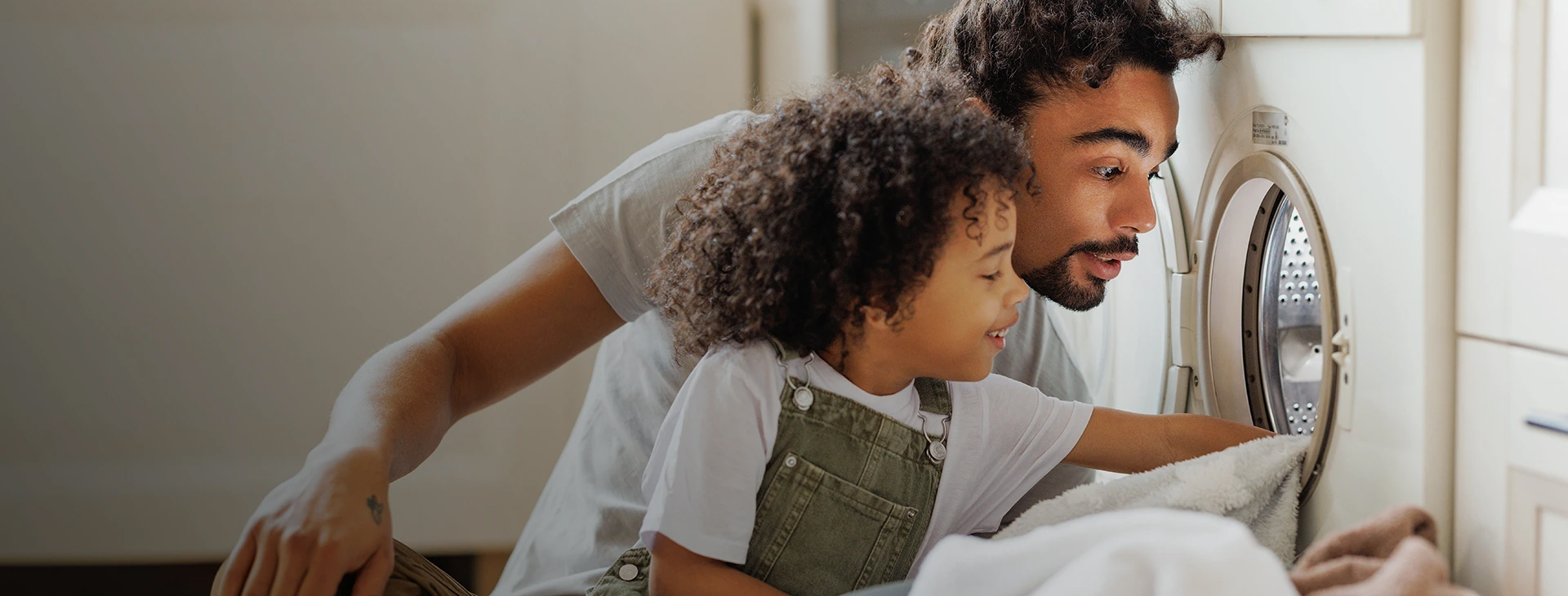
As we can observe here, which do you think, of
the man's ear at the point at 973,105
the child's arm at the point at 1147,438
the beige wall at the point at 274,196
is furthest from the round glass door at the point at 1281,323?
the beige wall at the point at 274,196

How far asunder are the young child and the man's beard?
0.56 feet

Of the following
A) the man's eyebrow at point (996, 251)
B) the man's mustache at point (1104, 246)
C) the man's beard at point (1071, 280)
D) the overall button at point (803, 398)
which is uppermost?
the man's eyebrow at point (996, 251)

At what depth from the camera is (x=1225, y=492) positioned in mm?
764

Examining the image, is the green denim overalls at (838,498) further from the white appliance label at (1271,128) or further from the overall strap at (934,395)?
the white appliance label at (1271,128)

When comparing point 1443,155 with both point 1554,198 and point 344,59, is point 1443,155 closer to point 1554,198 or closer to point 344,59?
point 1554,198

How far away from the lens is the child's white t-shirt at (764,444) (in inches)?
29.6

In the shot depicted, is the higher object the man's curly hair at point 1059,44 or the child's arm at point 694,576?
the man's curly hair at point 1059,44

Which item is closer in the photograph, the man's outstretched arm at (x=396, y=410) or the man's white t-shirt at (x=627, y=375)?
the man's outstretched arm at (x=396, y=410)

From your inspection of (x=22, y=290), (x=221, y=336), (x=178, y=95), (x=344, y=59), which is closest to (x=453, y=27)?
(x=344, y=59)

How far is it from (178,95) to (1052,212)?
4.74 ft

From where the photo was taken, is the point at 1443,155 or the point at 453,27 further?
the point at 453,27

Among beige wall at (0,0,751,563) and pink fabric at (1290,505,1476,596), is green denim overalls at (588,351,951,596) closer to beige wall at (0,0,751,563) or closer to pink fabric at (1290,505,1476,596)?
pink fabric at (1290,505,1476,596)

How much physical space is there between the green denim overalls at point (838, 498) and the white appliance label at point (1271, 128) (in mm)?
324

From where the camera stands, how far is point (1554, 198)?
1.92 ft
